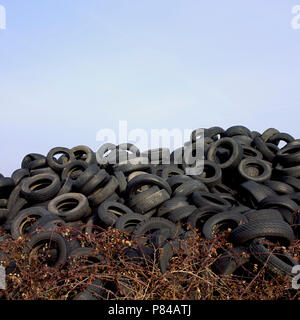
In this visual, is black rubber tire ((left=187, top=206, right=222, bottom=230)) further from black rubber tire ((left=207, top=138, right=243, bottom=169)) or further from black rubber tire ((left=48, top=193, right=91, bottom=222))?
black rubber tire ((left=207, top=138, right=243, bottom=169))

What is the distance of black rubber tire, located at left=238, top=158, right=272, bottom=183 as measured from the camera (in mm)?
10086

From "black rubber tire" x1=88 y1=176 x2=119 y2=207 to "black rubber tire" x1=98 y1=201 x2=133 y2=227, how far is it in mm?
460

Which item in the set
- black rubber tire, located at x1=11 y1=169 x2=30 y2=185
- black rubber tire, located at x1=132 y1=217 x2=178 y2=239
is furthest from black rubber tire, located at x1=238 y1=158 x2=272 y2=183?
black rubber tire, located at x1=11 y1=169 x2=30 y2=185

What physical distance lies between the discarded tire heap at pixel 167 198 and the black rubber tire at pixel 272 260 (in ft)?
0.05

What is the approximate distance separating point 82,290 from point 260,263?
2.74m

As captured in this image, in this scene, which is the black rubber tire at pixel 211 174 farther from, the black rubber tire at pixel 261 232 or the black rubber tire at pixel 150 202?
the black rubber tire at pixel 261 232

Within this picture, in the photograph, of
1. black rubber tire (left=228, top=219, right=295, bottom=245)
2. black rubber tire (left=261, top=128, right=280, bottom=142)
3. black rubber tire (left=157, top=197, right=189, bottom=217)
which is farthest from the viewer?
black rubber tire (left=261, top=128, right=280, bottom=142)

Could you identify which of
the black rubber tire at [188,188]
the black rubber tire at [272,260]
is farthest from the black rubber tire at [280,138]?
the black rubber tire at [272,260]

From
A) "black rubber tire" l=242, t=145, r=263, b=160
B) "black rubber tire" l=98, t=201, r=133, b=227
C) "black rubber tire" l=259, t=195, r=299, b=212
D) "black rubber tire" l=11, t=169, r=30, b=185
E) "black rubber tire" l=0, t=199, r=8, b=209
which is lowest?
"black rubber tire" l=0, t=199, r=8, b=209

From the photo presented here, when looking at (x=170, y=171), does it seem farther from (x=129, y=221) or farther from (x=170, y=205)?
(x=129, y=221)

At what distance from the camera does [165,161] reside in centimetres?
1152

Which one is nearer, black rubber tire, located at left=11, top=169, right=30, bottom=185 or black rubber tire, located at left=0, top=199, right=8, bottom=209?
black rubber tire, located at left=0, top=199, right=8, bottom=209
